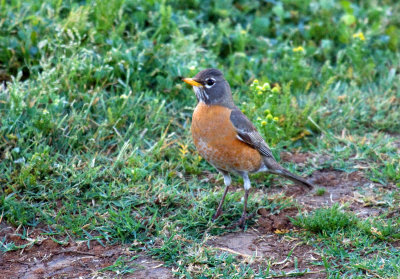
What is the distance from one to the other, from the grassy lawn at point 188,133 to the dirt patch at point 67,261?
60mm

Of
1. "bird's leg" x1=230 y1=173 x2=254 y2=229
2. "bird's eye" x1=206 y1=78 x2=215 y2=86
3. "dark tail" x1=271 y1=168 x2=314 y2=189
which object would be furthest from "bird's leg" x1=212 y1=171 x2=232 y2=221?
"bird's eye" x1=206 y1=78 x2=215 y2=86

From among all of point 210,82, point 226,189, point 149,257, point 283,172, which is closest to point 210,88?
point 210,82

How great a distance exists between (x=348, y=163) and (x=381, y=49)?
311cm

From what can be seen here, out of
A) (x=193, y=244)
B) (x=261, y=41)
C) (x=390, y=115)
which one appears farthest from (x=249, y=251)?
(x=261, y=41)

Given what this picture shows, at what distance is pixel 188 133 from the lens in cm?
672

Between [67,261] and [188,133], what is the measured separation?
7.97 ft

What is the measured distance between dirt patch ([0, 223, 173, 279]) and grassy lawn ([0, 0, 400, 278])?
6 centimetres

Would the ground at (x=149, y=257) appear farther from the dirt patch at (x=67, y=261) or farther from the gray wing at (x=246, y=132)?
the gray wing at (x=246, y=132)

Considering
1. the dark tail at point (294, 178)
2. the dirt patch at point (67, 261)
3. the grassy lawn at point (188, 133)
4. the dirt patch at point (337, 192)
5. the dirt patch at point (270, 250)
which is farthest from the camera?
the dark tail at point (294, 178)

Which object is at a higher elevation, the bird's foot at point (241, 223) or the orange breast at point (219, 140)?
the orange breast at point (219, 140)

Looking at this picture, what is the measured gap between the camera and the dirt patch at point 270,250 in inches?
189

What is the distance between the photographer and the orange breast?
5.47 m

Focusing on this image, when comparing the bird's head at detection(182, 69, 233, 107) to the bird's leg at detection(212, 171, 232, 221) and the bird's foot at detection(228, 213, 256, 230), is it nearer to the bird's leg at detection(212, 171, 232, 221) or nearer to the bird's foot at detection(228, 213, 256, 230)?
the bird's leg at detection(212, 171, 232, 221)

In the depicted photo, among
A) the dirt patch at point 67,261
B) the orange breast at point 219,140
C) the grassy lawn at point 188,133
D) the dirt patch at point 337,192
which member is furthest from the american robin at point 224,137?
the dirt patch at point 67,261
